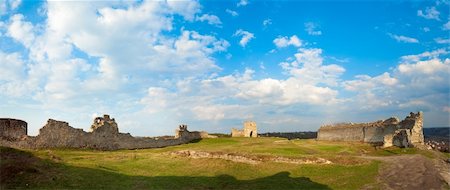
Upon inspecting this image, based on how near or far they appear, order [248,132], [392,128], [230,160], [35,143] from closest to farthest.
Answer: [230,160] < [35,143] < [392,128] < [248,132]

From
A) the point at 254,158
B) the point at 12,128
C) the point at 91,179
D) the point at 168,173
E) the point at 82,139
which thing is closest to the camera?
the point at 91,179

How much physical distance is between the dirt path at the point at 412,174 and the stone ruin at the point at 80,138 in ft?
85.7

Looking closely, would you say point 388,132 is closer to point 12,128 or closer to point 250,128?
point 250,128

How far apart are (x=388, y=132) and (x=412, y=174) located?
32576mm

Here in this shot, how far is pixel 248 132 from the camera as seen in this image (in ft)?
253

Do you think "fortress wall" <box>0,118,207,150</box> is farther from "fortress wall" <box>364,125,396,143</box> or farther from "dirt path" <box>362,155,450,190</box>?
"fortress wall" <box>364,125,396,143</box>

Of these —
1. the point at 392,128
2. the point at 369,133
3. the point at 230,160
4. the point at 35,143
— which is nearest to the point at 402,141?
the point at 392,128

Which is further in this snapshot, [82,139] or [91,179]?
[82,139]

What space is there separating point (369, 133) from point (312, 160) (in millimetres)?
36947

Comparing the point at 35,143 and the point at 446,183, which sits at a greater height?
the point at 35,143

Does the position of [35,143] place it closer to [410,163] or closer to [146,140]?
[146,140]

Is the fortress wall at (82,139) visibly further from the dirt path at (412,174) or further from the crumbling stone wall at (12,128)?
the dirt path at (412,174)

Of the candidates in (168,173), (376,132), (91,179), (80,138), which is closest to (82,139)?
(80,138)

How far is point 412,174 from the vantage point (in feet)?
91.0
